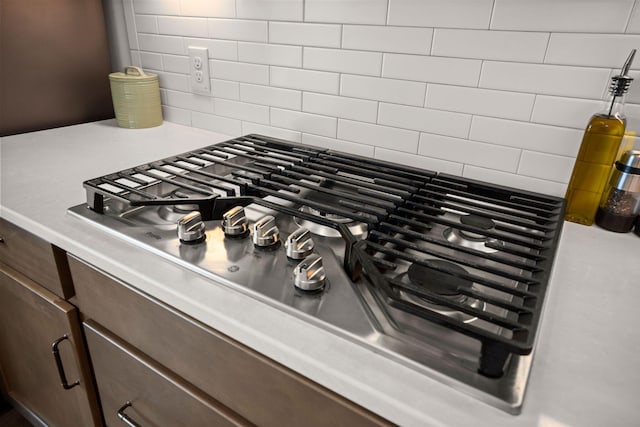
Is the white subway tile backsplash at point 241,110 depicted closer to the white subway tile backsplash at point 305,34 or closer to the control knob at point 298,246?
the white subway tile backsplash at point 305,34

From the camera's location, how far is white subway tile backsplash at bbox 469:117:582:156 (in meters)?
0.87

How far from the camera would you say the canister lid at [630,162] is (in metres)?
0.75

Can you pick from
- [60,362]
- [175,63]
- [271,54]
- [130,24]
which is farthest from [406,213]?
[130,24]

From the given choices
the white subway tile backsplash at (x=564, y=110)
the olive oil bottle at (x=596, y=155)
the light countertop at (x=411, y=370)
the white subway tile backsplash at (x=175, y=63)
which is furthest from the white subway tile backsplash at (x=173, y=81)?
the olive oil bottle at (x=596, y=155)

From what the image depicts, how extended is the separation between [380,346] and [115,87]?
1.26 metres

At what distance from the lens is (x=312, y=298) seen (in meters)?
0.58

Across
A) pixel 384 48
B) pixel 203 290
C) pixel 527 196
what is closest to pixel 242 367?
pixel 203 290

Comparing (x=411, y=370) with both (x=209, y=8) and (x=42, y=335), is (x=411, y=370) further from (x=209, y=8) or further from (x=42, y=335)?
(x=209, y=8)

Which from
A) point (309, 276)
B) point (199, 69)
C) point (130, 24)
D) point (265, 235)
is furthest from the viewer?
point (130, 24)

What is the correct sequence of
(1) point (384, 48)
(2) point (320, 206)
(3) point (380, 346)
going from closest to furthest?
1. (3) point (380, 346)
2. (2) point (320, 206)
3. (1) point (384, 48)

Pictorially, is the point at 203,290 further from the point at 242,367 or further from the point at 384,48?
the point at 384,48

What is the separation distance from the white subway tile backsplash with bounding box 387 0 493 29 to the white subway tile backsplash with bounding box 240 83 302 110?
13.3 inches

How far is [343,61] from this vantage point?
1068 mm

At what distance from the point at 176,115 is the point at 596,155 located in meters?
1.26
